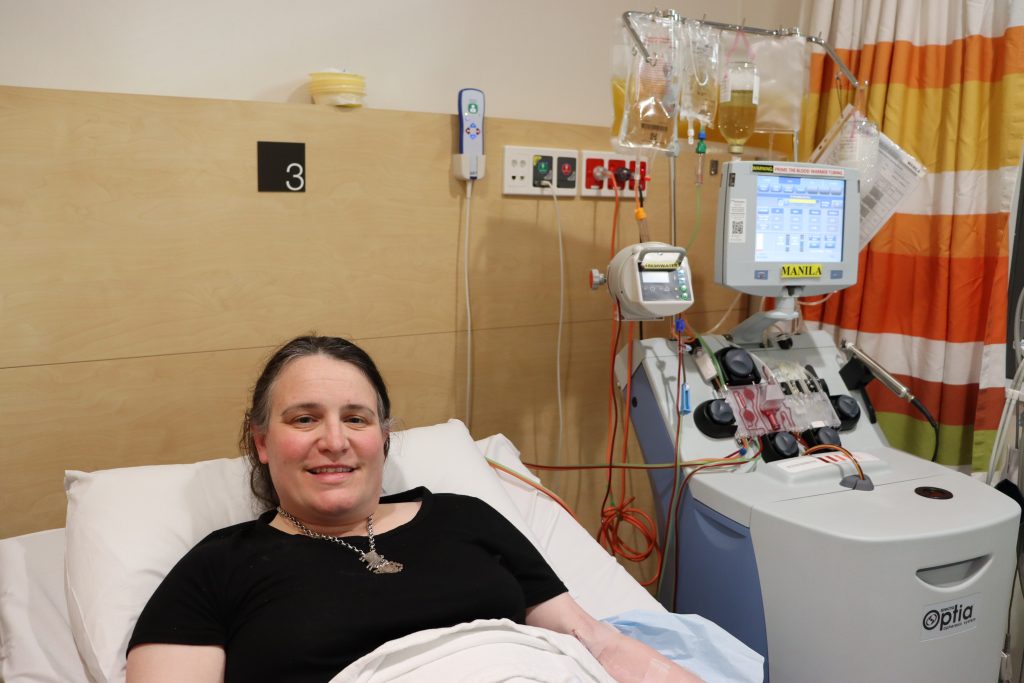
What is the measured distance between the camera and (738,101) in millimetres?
1913

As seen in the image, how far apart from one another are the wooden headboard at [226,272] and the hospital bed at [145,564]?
257mm

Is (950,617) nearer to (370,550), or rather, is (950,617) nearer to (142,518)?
(370,550)

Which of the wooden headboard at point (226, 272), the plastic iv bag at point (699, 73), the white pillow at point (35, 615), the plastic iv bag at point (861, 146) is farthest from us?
the plastic iv bag at point (861, 146)

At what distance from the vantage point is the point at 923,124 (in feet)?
7.25

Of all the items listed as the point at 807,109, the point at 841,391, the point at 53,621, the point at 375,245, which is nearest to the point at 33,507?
the point at 53,621

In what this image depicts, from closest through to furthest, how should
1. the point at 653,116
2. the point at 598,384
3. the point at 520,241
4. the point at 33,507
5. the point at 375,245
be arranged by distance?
the point at 33,507 < the point at 653,116 < the point at 375,245 < the point at 520,241 < the point at 598,384

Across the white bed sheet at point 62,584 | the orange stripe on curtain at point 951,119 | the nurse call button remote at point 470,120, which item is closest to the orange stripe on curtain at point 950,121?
the orange stripe on curtain at point 951,119

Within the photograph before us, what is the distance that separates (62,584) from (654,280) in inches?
50.9

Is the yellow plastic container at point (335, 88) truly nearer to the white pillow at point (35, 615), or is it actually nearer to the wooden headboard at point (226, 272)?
the wooden headboard at point (226, 272)

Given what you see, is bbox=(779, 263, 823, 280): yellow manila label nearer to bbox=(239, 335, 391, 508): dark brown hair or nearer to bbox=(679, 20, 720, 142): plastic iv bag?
bbox=(679, 20, 720, 142): plastic iv bag

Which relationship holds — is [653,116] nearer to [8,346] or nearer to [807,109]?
[807,109]

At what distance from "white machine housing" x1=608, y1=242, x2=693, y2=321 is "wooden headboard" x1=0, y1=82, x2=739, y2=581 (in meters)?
0.46

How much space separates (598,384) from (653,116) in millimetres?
854

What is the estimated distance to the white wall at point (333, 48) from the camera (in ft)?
5.36
